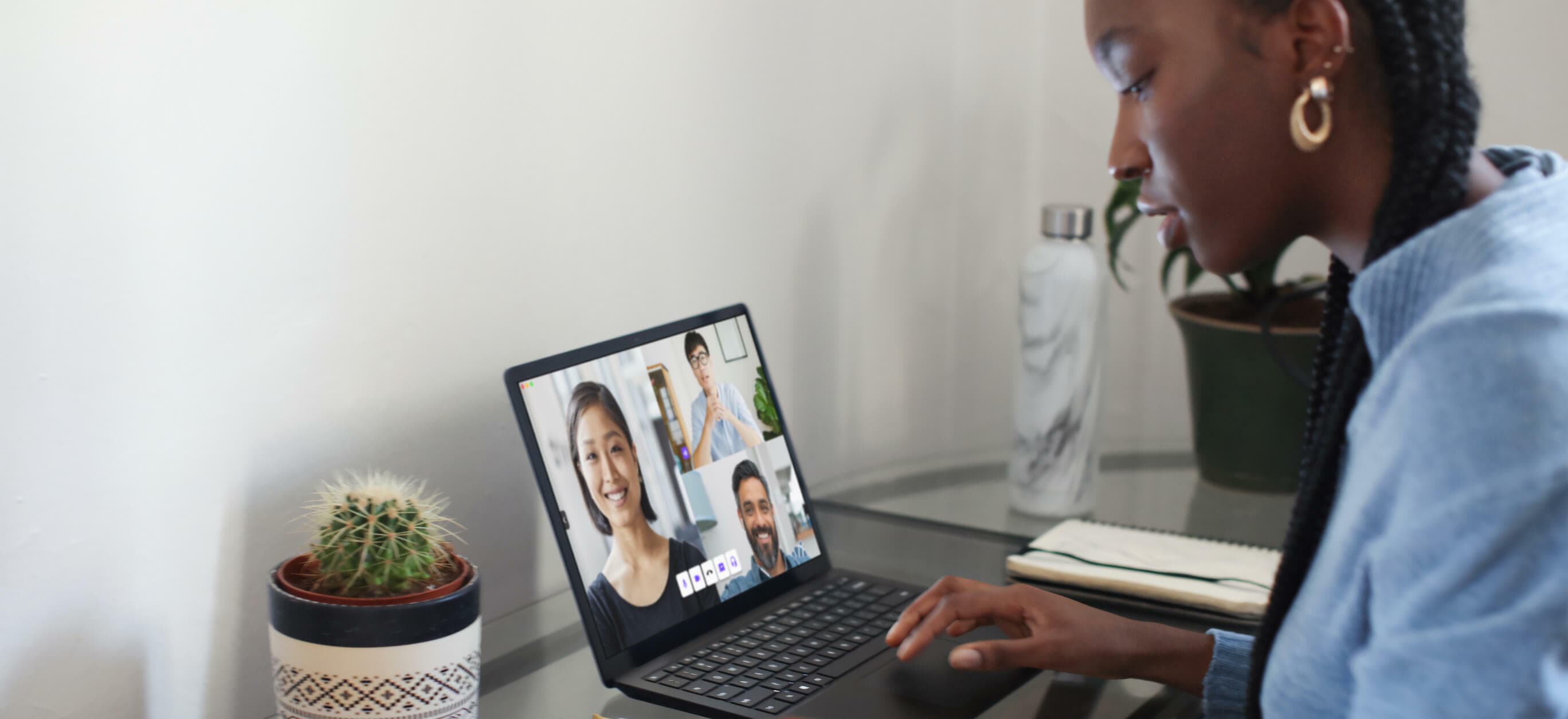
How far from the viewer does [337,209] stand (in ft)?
2.82

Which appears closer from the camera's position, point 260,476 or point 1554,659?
point 1554,659

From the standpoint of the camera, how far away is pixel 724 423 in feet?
3.35

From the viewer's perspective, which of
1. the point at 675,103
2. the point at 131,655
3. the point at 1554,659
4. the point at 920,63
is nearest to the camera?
the point at 1554,659

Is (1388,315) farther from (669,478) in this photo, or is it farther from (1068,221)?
(1068,221)

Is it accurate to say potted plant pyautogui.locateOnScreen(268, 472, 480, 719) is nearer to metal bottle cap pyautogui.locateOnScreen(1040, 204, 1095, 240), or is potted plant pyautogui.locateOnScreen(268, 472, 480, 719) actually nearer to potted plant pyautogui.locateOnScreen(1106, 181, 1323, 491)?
metal bottle cap pyautogui.locateOnScreen(1040, 204, 1095, 240)

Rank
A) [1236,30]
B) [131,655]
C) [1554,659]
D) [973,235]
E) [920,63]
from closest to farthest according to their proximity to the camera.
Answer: [1554,659] → [1236,30] → [131,655] → [920,63] → [973,235]

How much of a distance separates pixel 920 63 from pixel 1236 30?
2.79ft

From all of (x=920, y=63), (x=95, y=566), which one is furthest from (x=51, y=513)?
(x=920, y=63)

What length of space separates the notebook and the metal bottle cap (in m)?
0.28

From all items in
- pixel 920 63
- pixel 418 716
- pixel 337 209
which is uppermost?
pixel 920 63

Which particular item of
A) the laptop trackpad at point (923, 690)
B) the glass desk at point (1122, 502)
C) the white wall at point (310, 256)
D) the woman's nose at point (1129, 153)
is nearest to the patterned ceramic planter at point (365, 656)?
the white wall at point (310, 256)

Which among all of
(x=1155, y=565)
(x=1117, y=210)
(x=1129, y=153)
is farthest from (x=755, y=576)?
(x=1117, y=210)

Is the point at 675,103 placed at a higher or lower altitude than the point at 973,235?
higher

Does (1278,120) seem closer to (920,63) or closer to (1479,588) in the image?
(1479,588)
